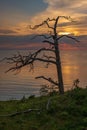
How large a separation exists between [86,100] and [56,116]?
6.03 ft

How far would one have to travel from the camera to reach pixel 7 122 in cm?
1412

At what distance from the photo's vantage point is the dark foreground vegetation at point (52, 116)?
537 inches

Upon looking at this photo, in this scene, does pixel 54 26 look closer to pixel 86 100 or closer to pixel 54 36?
pixel 54 36

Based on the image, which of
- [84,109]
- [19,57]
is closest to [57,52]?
[19,57]

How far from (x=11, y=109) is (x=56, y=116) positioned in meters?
3.04

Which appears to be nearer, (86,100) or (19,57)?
(86,100)

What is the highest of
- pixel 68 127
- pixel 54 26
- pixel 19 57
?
pixel 54 26

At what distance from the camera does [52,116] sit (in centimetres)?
1471

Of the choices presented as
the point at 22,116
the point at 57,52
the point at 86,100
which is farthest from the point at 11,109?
the point at 57,52

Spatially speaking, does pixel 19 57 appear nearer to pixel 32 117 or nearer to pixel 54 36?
pixel 54 36

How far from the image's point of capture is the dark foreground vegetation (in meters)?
13.6

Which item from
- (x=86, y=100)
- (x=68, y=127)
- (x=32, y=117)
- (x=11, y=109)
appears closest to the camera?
(x=68, y=127)

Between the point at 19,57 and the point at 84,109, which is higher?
the point at 19,57

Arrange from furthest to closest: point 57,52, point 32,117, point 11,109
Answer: point 57,52 < point 11,109 < point 32,117
